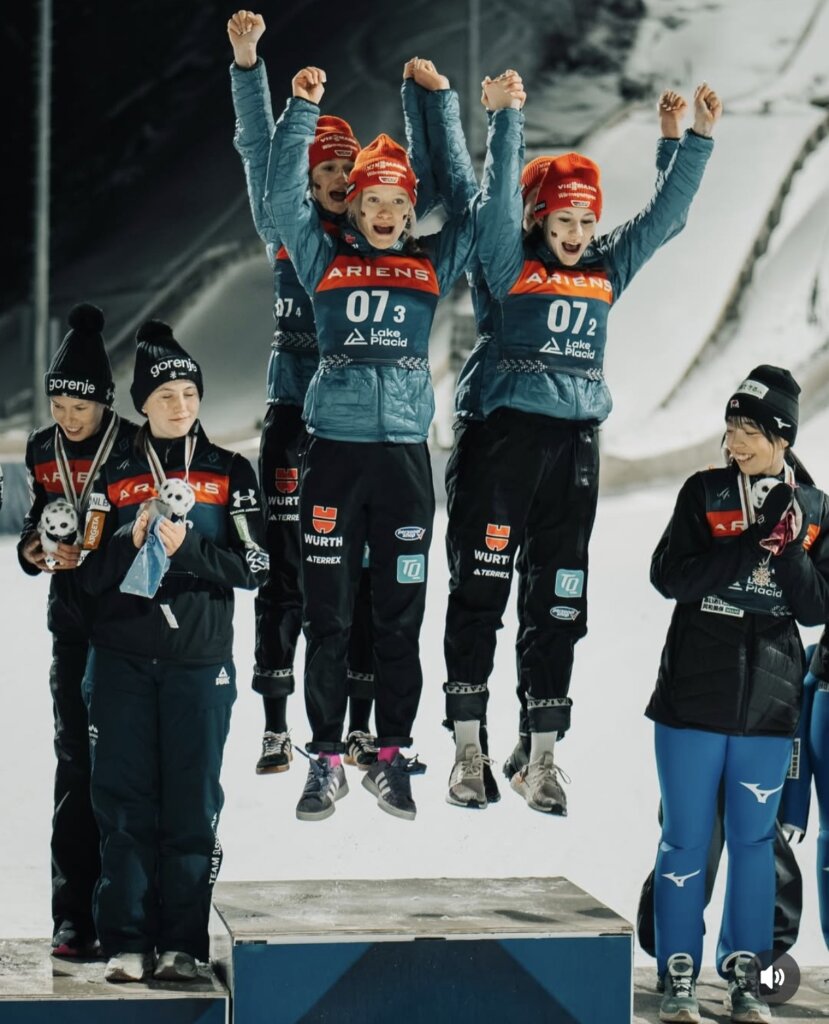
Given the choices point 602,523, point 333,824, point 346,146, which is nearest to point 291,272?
point 346,146

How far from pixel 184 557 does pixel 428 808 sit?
492 cm

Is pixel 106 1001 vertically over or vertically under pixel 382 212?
under

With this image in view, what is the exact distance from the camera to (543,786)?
491 centimetres

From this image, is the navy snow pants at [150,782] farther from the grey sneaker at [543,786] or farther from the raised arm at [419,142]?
the raised arm at [419,142]

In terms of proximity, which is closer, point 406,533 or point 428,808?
point 406,533

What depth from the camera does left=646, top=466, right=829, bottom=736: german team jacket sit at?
4.72m

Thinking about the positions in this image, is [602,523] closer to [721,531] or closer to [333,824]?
[333,824]

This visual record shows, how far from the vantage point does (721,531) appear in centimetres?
484

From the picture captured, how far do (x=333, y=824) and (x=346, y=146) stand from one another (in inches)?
178

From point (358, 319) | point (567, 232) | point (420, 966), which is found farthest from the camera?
point (567, 232)

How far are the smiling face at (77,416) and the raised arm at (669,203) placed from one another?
164 cm

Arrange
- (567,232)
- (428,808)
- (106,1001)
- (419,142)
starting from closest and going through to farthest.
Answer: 1. (106,1001)
2. (567,232)
3. (419,142)
4. (428,808)

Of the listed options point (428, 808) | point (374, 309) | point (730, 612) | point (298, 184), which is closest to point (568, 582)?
point (730, 612)

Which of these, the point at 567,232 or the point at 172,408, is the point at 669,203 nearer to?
the point at 567,232
